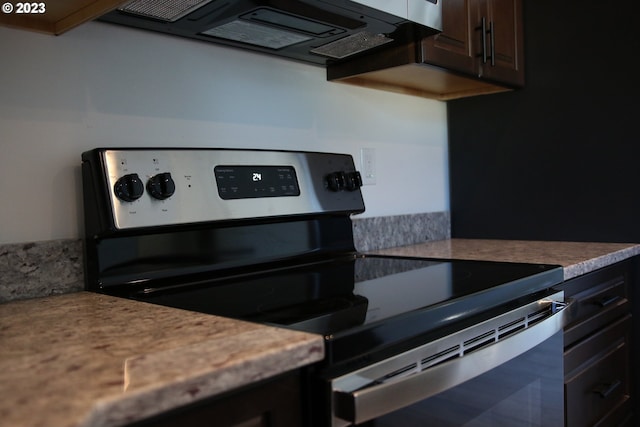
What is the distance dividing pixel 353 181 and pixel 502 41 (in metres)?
0.74

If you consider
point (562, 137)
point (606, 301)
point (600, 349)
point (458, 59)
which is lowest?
point (600, 349)

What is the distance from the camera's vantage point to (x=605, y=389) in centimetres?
153

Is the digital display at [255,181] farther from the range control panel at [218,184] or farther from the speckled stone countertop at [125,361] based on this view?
the speckled stone countertop at [125,361]

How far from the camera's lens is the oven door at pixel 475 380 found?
2.40ft

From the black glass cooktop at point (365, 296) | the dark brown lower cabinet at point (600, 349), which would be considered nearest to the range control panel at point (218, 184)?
the black glass cooktop at point (365, 296)

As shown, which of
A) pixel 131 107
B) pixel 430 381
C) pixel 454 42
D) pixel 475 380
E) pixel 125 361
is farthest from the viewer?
pixel 454 42

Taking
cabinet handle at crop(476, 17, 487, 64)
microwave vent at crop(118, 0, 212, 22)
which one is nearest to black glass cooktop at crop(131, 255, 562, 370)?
microwave vent at crop(118, 0, 212, 22)

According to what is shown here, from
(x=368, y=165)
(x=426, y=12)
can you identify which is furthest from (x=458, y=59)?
(x=368, y=165)

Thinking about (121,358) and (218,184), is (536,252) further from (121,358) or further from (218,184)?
(121,358)

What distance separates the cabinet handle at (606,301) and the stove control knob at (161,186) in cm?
114

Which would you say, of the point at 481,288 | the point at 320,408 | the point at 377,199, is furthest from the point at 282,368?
the point at 377,199

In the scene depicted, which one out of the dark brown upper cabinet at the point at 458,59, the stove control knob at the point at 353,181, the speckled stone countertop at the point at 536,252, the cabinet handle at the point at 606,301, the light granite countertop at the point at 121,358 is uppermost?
the dark brown upper cabinet at the point at 458,59

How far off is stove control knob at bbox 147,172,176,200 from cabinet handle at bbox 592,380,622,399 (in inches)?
47.7

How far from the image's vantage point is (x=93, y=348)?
66cm
